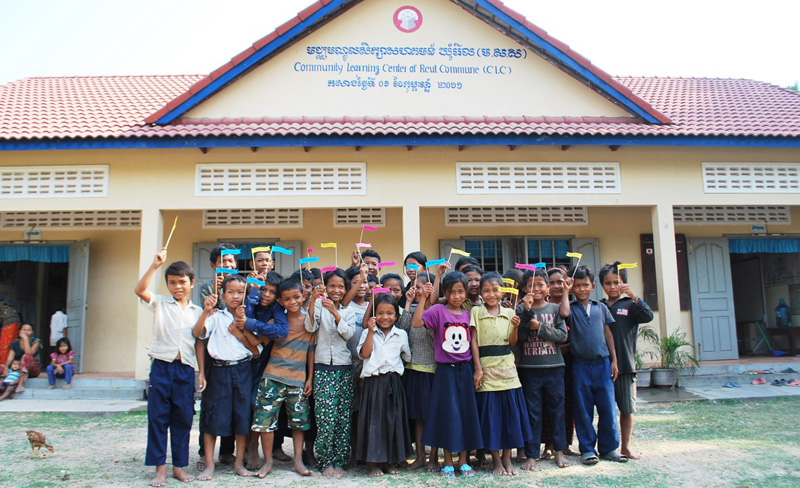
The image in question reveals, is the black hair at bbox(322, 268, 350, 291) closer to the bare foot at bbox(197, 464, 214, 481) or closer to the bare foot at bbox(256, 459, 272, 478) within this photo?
the bare foot at bbox(256, 459, 272, 478)

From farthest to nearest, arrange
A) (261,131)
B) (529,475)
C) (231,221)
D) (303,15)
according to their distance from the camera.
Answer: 1. (231,221)
2. (303,15)
3. (261,131)
4. (529,475)

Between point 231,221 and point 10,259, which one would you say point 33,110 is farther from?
point 231,221

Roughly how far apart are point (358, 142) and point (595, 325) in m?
4.66

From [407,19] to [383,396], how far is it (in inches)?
265

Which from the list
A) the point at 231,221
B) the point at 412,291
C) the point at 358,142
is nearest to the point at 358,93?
the point at 358,142

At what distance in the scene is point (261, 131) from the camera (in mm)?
8078

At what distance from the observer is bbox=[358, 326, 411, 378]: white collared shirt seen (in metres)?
4.24

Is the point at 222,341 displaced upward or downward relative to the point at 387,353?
upward

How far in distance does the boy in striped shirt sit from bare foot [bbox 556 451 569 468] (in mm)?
1838

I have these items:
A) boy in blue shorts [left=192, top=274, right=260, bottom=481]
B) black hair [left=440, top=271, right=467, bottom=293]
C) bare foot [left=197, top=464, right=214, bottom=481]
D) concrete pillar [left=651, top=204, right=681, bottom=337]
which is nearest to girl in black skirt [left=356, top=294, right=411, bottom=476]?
black hair [left=440, top=271, right=467, bottom=293]

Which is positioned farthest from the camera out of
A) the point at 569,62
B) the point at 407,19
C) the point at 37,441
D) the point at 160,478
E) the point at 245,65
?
the point at 407,19

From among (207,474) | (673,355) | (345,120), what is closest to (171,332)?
(207,474)

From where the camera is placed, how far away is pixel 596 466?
14.1 feet

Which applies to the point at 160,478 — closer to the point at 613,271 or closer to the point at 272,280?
the point at 272,280
